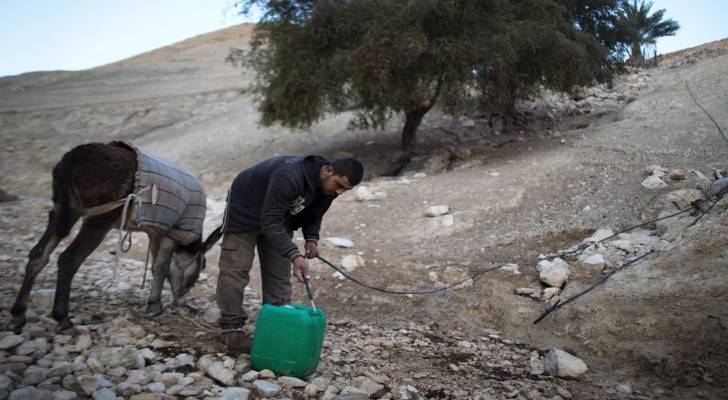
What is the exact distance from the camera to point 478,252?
5.96 metres

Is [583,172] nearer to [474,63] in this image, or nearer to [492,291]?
[474,63]

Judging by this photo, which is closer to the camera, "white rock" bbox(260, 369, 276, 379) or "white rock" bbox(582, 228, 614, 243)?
"white rock" bbox(260, 369, 276, 379)

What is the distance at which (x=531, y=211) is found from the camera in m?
6.80

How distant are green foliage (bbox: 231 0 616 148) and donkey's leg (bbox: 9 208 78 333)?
20.4 feet

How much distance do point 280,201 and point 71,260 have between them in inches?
72.0

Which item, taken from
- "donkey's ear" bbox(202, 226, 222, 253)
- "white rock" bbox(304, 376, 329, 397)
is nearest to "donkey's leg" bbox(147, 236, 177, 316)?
"donkey's ear" bbox(202, 226, 222, 253)

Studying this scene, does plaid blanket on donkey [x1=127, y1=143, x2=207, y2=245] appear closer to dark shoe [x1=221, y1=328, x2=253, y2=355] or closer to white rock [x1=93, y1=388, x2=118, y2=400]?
dark shoe [x1=221, y1=328, x2=253, y2=355]

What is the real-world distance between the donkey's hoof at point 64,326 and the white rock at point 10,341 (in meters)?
0.25

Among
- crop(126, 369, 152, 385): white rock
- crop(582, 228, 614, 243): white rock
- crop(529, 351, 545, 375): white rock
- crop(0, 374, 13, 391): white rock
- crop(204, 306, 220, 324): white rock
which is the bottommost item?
crop(529, 351, 545, 375): white rock

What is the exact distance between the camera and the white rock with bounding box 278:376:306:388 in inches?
115

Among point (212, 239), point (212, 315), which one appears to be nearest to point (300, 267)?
point (212, 239)

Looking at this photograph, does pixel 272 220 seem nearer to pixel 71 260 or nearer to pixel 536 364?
pixel 71 260

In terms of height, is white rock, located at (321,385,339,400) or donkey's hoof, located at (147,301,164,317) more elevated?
donkey's hoof, located at (147,301,164,317)

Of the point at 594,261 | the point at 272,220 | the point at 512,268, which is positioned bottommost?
the point at 512,268
